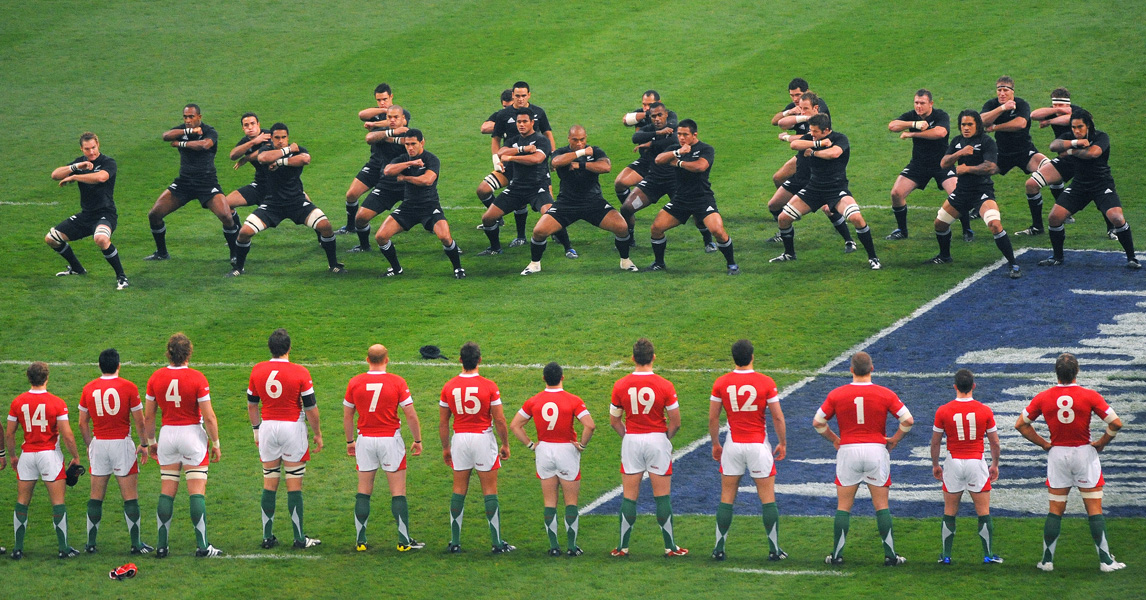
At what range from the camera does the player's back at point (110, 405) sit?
12773 mm

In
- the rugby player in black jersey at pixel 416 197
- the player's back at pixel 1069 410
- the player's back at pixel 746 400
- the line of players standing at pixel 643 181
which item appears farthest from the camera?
the rugby player in black jersey at pixel 416 197

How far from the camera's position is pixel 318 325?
19.1 metres

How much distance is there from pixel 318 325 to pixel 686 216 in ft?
18.6

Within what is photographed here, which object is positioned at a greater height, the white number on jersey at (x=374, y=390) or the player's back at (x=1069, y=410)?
the white number on jersey at (x=374, y=390)

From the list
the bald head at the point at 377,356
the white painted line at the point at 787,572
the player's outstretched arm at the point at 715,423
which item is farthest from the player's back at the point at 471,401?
the white painted line at the point at 787,572

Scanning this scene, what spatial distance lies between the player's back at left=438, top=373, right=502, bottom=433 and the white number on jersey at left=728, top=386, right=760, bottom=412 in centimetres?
213

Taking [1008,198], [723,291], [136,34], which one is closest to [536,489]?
[723,291]

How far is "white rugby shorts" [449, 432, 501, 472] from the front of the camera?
498 inches

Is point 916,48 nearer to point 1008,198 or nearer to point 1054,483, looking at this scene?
point 1008,198

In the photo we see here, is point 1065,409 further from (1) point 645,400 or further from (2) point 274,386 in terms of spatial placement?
(2) point 274,386

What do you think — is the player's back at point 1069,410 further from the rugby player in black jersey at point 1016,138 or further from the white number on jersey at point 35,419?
the rugby player in black jersey at point 1016,138

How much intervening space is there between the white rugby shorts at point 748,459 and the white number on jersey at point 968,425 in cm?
165

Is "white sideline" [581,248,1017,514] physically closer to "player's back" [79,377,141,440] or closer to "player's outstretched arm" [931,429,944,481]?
"player's outstretched arm" [931,429,944,481]

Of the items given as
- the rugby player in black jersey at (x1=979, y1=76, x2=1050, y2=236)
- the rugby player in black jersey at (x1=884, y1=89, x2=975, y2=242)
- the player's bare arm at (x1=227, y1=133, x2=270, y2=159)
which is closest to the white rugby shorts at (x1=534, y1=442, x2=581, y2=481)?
the player's bare arm at (x1=227, y1=133, x2=270, y2=159)
